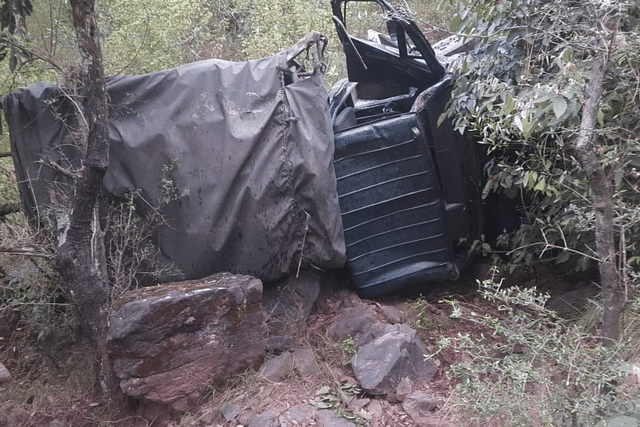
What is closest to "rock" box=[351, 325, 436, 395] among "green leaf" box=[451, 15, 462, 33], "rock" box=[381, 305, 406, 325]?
"rock" box=[381, 305, 406, 325]

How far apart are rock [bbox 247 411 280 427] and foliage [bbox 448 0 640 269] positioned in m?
1.74

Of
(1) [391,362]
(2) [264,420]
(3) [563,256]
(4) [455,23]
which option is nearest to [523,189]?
(3) [563,256]

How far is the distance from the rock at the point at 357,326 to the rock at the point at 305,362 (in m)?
0.24

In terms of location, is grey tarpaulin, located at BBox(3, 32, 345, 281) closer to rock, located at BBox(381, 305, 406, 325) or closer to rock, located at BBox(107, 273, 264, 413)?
rock, located at BBox(107, 273, 264, 413)

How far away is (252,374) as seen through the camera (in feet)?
12.2

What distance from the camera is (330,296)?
4602 millimetres

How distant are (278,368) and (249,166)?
Answer: 4.42 ft

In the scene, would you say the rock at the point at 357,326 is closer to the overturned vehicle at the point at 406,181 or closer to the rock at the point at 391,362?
the rock at the point at 391,362

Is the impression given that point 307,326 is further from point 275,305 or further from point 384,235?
point 384,235

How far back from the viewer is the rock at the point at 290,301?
4.23 m

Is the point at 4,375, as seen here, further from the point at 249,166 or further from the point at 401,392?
the point at 401,392

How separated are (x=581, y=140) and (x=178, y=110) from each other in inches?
106

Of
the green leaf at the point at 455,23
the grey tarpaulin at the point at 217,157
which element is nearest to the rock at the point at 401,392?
the grey tarpaulin at the point at 217,157

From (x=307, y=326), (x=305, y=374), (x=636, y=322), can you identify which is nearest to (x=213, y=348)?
(x=305, y=374)
